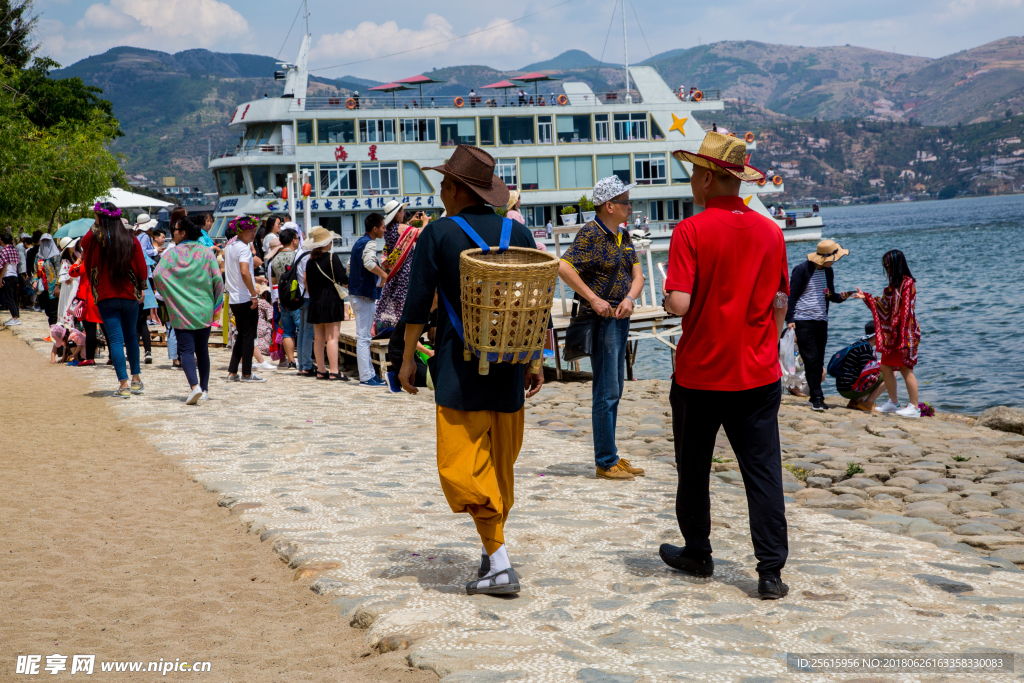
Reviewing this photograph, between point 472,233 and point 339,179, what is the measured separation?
119ft

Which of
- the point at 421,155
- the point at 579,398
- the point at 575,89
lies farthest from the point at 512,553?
the point at 575,89

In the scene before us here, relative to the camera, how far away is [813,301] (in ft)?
31.9

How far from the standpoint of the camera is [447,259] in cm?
362

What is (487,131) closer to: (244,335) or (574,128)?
(574,128)

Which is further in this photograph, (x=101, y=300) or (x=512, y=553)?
(x=101, y=300)

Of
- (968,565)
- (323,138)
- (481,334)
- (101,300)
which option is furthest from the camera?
(323,138)

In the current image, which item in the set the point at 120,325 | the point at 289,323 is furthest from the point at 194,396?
the point at 289,323

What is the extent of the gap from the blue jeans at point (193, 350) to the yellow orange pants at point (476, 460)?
5700mm

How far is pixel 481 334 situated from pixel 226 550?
6.54ft

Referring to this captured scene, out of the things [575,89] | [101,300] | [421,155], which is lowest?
[101,300]

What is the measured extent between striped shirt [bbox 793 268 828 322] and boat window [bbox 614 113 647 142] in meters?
32.9

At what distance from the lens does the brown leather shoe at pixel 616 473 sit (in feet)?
19.4

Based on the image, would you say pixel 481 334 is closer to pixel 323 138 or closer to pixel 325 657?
pixel 325 657

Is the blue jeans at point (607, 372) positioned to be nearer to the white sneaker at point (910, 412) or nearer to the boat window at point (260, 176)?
the white sneaker at point (910, 412)
